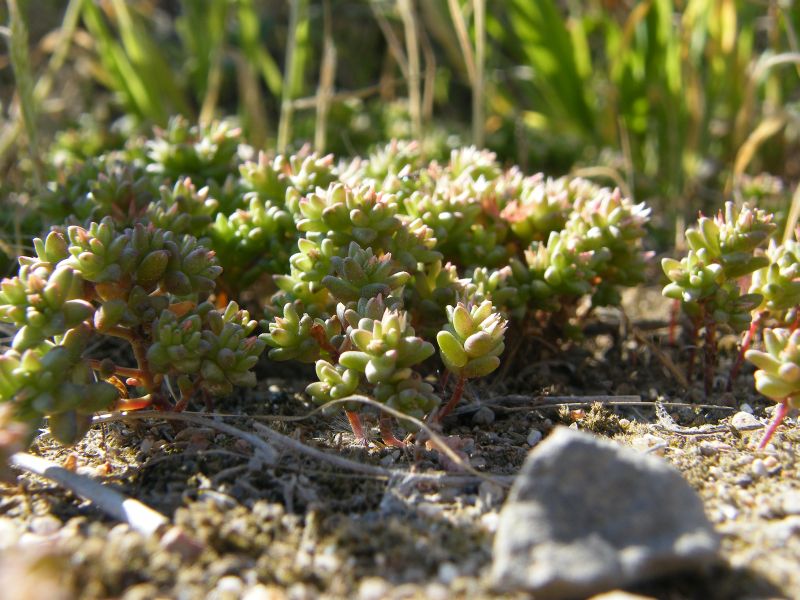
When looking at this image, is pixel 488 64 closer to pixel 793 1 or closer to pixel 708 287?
pixel 793 1

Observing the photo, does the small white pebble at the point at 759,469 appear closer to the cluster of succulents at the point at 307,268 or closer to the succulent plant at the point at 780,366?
the succulent plant at the point at 780,366

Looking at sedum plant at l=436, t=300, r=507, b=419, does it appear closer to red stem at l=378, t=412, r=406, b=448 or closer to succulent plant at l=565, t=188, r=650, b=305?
red stem at l=378, t=412, r=406, b=448

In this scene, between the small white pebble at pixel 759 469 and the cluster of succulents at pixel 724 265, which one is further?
the cluster of succulents at pixel 724 265

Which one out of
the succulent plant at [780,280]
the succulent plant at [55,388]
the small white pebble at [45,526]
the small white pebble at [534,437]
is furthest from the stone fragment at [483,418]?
the small white pebble at [45,526]

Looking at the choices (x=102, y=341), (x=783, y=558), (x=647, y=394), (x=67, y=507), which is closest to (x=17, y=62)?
(x=102, y=341)

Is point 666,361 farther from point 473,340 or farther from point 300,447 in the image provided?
point 300,447

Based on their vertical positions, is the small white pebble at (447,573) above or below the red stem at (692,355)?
above

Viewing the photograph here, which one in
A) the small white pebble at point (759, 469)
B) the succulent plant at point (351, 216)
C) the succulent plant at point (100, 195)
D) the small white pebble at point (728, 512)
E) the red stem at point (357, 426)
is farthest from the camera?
the succulent plant at point (100, 195)
